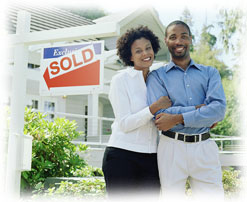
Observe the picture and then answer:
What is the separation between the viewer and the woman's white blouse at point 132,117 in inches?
99.6

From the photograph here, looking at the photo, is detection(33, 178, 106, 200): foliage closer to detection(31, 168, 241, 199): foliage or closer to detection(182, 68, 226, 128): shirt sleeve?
detection(31, 168, 241, 199): foliage

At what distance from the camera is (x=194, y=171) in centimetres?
246

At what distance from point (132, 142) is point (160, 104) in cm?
37

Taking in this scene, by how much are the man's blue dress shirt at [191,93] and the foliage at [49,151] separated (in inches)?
111

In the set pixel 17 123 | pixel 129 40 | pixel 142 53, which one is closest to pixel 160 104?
pixel 142 53

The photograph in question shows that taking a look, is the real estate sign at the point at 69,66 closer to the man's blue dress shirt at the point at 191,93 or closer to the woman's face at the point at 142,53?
the woman's face at the point at 142,53

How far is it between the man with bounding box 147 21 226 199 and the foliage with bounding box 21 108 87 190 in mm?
2823

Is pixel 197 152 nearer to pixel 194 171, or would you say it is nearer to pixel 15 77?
pixel 194 171

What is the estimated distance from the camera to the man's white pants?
2441mm

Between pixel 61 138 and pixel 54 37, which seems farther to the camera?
pixel 61 138

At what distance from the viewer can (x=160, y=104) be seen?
8.24 ft

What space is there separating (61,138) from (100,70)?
1596 mm

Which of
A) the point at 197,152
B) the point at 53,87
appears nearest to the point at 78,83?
the point at 53,87

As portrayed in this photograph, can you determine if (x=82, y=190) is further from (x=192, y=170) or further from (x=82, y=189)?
(x=192, y=170)
